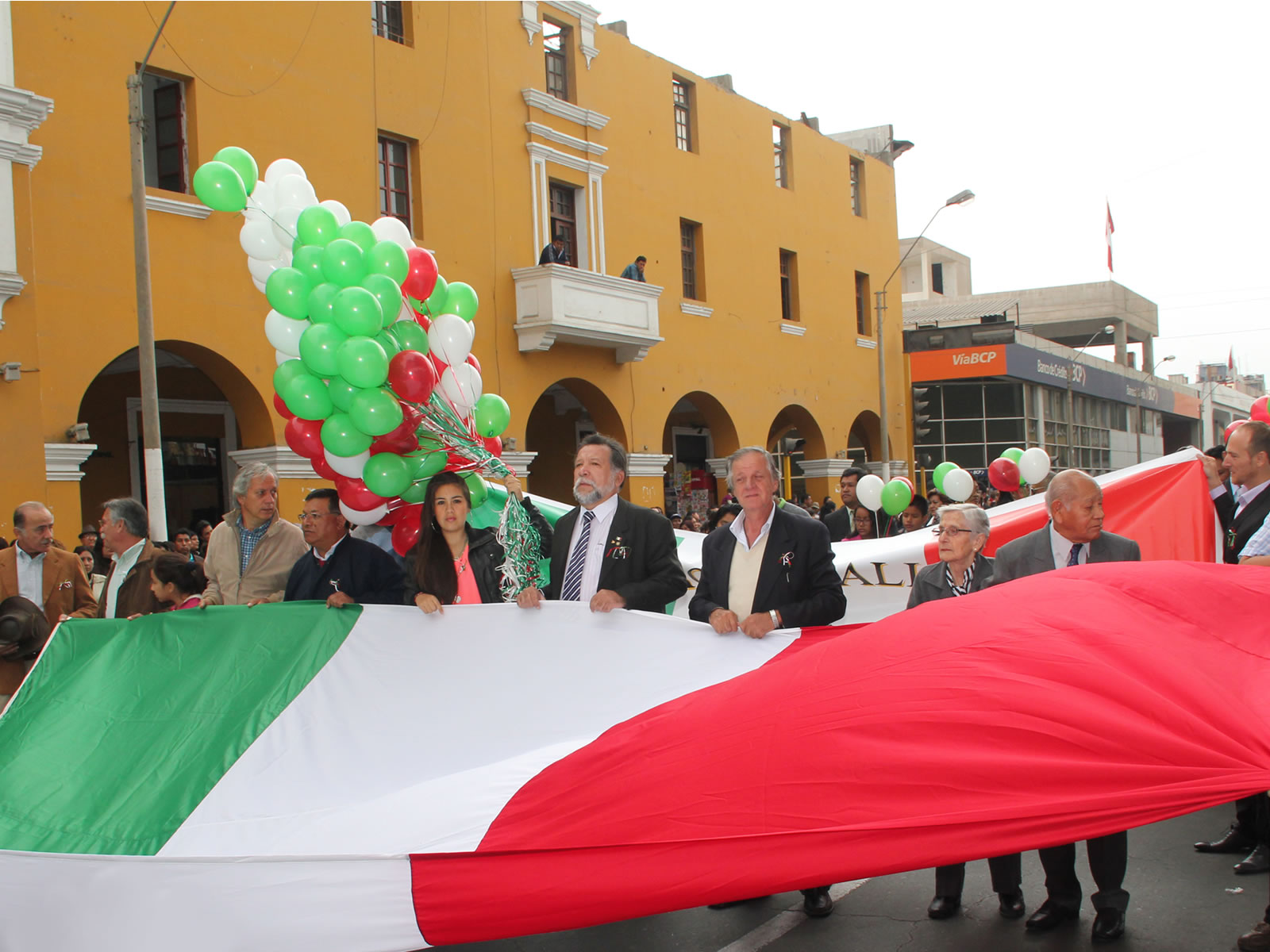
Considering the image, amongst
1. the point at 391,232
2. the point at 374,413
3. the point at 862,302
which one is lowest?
the point at 374,413

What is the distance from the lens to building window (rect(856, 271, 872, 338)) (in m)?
28.0

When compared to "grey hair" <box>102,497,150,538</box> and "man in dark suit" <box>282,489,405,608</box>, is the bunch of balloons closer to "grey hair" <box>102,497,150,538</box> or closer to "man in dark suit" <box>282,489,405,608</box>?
"man in dark suit" <box>282,489,405,608</box>

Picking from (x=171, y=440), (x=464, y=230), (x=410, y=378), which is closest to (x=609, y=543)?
(x=410, y=378)

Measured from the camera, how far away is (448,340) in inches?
257

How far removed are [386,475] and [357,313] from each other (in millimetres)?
837

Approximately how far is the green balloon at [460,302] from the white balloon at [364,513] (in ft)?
4.69

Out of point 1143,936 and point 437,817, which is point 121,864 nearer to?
point 437,817

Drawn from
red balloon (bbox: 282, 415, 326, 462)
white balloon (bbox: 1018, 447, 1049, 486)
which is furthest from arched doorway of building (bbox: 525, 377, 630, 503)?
red balloon (bbox: 282, 415, 326, 462)

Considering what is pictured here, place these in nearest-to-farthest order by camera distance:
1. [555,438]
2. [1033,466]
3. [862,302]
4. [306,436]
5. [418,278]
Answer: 1. [306,436]
2. [418,278]
3. [1033,466]
4. [555,438]
5. [862,302]

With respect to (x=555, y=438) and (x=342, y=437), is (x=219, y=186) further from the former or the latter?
(x=555, y=438)

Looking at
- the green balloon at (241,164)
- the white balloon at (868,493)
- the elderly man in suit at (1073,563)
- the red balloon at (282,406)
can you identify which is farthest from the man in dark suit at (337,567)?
the white balloon at (868,493)

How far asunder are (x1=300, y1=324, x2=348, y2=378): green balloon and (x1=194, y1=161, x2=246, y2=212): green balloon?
3.78ft

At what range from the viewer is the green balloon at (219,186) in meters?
6.38

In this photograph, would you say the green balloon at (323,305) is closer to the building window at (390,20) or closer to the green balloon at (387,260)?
the green balloon at (387,260)
